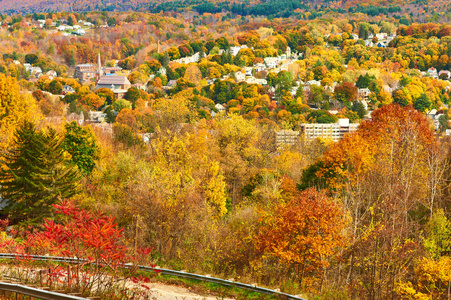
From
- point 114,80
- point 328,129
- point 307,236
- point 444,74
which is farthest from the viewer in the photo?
point 444,74

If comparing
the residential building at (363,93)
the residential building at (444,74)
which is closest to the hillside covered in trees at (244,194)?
the residential building at (363,93)

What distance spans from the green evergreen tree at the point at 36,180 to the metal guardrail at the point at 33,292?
12.1 metres

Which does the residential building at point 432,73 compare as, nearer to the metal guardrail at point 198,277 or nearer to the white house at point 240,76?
the white house at point 240,76

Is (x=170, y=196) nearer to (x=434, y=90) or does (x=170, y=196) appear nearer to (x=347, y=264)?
(x=347, y=264)

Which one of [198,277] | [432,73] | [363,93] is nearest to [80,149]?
[198,277]

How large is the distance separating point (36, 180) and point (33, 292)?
13177 millimetres

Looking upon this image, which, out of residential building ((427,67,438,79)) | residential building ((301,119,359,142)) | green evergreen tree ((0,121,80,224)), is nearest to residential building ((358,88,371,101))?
residential building ((301,119,359,142))

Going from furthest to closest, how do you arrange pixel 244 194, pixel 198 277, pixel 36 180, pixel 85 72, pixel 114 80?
1. pixel 85 72
2. pixel 114 80
3. pixel 244 194
4. pixel 36 180
5. pixel 198 277

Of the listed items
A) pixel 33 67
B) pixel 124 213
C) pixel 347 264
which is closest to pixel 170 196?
pixel 124 213

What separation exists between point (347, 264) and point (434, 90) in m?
92.5

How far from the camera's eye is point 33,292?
326 inches

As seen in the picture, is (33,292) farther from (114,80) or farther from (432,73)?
(432,73)

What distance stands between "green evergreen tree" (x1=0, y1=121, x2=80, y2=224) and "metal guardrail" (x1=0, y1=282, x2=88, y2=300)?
39.7ft

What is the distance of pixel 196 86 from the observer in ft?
348
